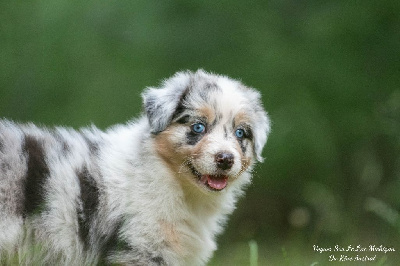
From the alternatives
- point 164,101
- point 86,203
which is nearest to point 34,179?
point 86,203

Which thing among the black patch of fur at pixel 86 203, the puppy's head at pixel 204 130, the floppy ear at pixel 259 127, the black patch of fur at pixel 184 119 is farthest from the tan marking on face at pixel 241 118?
the black patch of fur at pixel 86 203

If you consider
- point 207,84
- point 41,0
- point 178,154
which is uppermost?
point 41,0

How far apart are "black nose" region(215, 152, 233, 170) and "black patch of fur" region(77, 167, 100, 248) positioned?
86 centimetres

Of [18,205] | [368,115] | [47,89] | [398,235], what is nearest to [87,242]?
[18,205]

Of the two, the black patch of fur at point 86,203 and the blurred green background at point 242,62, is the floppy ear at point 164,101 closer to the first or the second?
the black patch of fur at point 86,203

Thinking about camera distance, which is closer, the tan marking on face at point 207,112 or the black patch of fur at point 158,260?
the black patch of fur at point 158,260

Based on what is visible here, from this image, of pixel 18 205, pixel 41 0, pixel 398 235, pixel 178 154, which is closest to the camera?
pixel 18 205

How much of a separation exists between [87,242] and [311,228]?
334 centimetres

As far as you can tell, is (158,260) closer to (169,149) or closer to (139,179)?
(139,179)

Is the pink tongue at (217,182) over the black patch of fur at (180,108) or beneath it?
beneath

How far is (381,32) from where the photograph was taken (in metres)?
10.7

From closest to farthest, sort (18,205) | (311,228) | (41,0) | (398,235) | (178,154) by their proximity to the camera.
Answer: (18,205)
(178,154)
(398,235)
(311,228)
(41,0)

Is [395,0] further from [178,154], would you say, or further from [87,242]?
[87,242]

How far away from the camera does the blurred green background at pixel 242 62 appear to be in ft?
34.7
